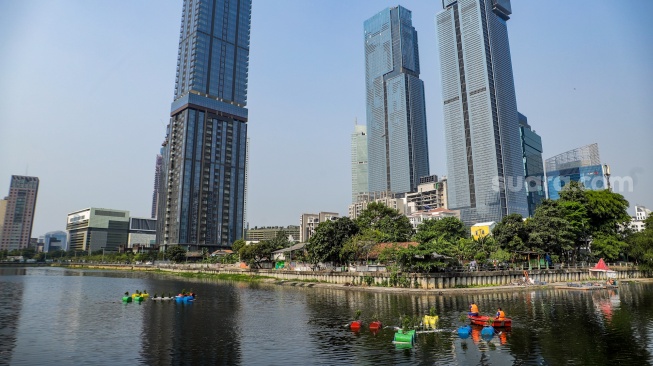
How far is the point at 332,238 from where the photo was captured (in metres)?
104

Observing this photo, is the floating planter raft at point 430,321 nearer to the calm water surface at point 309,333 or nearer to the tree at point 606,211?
the calm water surface at point 309,333

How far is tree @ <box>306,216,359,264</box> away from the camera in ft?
340

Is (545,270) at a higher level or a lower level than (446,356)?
higher

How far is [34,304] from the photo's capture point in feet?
213

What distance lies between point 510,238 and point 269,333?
71842 millimetres

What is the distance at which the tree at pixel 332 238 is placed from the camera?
104 m

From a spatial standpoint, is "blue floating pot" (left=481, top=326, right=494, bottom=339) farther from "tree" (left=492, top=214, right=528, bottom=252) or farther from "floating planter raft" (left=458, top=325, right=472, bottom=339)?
"tree" (left=492, top=214, right=528, bottom=252)

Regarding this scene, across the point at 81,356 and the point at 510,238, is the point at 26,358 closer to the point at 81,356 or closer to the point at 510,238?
the point at 81,356

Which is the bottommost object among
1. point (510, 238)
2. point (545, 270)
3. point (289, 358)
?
point (289, 358)

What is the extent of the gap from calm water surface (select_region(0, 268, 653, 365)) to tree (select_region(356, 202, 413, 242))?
177 ft

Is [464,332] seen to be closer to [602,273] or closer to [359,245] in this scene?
[359,245]

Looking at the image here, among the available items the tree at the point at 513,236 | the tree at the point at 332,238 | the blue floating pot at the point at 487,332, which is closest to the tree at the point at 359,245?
the tree at the point at 332,238

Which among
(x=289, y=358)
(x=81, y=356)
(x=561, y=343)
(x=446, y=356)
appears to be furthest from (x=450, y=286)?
(x=81, y=356)

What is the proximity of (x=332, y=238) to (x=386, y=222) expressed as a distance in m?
25.8
